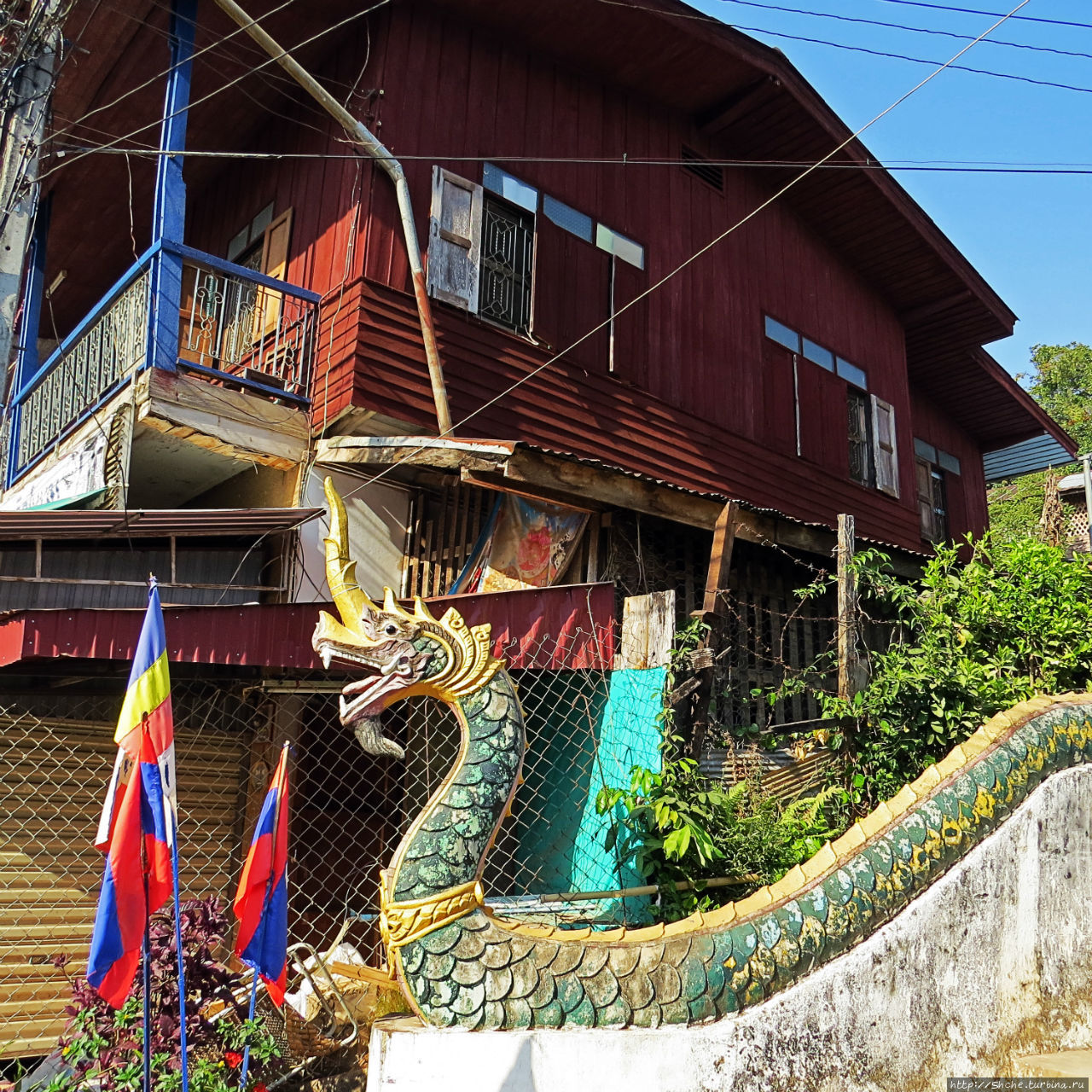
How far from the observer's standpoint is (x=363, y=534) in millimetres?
7445

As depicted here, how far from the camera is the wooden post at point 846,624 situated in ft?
18.0

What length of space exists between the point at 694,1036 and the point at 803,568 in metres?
6.23

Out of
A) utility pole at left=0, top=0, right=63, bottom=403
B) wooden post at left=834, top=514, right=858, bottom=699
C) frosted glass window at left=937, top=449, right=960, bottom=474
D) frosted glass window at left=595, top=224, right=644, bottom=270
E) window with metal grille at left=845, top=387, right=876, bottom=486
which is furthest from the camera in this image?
frosted glass window at left=937, top=449, right=960, bottom=474

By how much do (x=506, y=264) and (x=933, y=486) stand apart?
945cm

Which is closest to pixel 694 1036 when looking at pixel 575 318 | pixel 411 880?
pixel 411 880

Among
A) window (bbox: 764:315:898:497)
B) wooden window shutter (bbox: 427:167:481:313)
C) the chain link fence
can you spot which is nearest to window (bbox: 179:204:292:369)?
wooden window shutter (bbox: 427:167:481:313)

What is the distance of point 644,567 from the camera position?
25.0ft

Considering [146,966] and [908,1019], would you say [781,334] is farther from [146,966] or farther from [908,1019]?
[146,966]

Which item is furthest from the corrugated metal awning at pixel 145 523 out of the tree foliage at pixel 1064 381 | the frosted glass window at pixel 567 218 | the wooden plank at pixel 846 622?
the tree foliage at pixel 1064 381

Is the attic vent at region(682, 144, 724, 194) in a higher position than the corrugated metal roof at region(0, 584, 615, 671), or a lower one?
higher

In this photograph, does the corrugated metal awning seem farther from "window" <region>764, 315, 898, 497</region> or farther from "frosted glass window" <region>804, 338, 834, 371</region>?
"frosted glass window" <region>804, 338, 834, 371</region>

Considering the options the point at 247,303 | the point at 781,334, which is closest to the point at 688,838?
the point at 247,303

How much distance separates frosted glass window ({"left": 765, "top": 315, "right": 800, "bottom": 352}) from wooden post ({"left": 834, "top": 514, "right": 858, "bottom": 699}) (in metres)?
6.02

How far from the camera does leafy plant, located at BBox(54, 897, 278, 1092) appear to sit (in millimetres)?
3488
